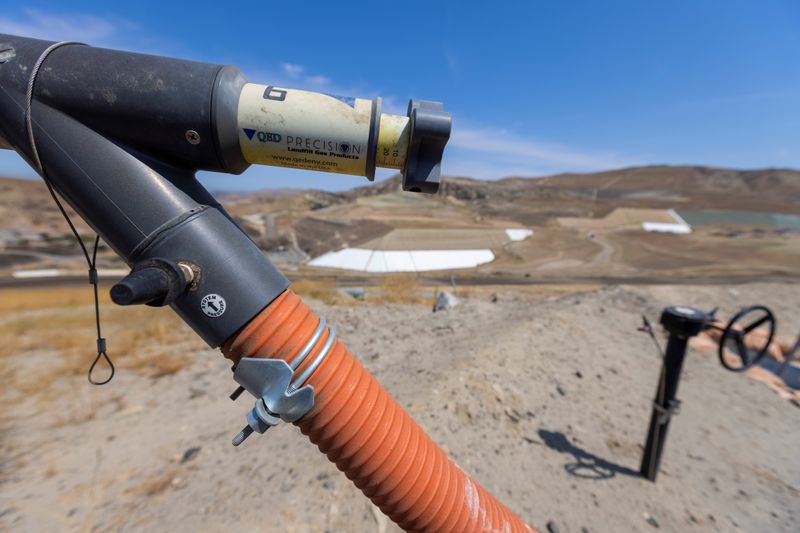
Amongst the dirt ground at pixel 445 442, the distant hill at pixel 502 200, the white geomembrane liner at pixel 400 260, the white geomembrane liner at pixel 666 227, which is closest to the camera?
the dirt ground at pixel 445 442

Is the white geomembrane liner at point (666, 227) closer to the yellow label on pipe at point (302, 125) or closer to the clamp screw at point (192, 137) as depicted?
the yellow label on pipe at point (302, 125)

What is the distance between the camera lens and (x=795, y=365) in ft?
23.8

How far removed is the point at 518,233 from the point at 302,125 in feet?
142

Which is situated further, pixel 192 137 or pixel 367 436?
pixel 367 436

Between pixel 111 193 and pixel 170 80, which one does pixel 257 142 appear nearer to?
pixel 170 80

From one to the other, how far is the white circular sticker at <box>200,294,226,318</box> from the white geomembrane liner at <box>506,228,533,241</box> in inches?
1615

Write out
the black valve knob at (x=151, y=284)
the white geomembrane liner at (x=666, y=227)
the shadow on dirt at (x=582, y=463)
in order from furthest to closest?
the white geomembrane liner at (x=666, y=227)
the shadow on dirt at (x=582, y=463)
the black valve knob at (x=151, y=284)

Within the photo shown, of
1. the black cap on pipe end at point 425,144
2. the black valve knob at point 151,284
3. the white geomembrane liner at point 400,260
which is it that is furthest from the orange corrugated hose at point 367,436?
the white geomembrane liner at point 400,260

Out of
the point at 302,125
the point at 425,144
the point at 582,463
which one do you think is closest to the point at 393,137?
the point at 425,144

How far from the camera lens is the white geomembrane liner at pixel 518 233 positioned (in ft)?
134

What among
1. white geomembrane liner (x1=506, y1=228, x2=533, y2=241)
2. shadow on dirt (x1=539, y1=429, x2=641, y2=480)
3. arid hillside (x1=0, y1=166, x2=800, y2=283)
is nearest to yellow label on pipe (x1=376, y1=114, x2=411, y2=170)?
shadow on dirt (x1=539, y1=429, x2=641, y2=480)

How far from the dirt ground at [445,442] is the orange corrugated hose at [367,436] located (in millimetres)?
1538

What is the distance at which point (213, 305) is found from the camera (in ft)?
4.20

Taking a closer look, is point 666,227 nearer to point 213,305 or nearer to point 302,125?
point 302,125
